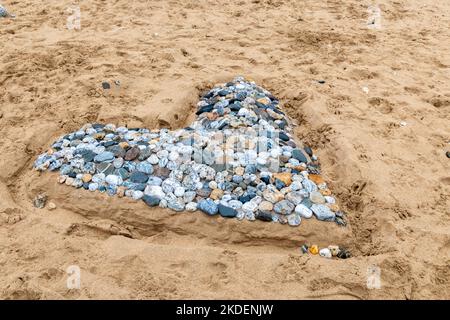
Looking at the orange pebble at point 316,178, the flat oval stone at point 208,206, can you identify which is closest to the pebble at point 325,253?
the orange pebble at point 316,178

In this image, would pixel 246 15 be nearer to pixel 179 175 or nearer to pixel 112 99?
pixel 112 99

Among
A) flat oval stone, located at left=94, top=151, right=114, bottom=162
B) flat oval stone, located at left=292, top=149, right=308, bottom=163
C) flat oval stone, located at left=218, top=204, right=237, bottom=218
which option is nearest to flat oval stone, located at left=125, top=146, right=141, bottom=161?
flat oval stone, located at left=94, top=151, right=114, bottom=162

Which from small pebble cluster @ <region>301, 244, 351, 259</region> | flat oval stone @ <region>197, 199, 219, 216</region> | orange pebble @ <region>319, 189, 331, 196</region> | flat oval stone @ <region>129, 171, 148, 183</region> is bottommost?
small pebble cluster @ <region>301, 244, 351, 259</region>

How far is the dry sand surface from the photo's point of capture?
2418 mm

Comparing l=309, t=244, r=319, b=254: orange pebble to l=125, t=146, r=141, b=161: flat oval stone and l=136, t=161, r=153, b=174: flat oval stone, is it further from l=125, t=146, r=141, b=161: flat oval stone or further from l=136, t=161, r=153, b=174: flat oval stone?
l=125, t=146, r=141, b=161: flat oval stone

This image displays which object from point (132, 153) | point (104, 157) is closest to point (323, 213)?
point (132, 153)

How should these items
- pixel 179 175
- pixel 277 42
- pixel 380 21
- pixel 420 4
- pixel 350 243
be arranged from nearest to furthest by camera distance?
1. pixel 350 243
2. pixel 179 175
3. pixel 277 42
4. pixel 380 21
5. pixel 420 4

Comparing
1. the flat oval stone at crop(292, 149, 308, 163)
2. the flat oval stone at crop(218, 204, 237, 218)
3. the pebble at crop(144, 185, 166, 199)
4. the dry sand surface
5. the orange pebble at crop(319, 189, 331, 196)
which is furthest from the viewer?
the flat oval stone at crop(292, 149, 308, 163)

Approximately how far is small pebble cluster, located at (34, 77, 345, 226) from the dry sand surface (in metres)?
0.09

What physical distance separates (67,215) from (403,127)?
282 centimetres

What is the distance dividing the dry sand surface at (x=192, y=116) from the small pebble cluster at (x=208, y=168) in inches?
3.6

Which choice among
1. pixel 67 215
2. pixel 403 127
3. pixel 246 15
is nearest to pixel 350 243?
pixel 403 127

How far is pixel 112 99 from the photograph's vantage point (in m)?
4.07

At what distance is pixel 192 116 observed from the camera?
3.95 m
